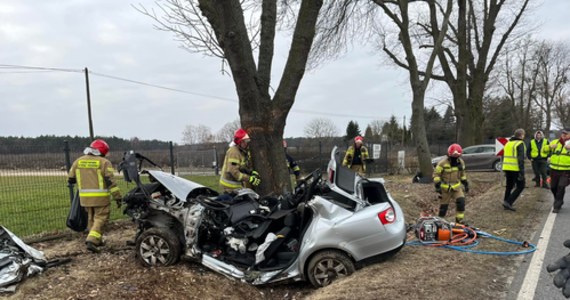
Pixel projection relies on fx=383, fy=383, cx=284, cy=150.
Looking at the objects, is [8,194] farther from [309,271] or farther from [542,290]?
[542,290]

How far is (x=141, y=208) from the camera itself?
512cm

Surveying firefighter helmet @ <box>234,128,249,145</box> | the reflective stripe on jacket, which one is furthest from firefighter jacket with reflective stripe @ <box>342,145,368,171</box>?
the reflective stripe on jacket

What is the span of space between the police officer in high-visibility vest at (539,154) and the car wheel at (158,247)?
11.1 m

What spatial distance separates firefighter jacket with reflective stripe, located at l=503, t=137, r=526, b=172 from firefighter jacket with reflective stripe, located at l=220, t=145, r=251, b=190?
18.9ft

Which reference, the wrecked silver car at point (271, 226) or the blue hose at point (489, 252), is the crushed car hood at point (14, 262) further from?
the blue hose at point (489, 252)

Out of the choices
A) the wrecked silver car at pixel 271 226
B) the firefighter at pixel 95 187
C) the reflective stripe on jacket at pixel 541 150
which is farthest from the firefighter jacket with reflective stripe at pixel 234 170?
the reflective stripe on jacket at pixel 541 150

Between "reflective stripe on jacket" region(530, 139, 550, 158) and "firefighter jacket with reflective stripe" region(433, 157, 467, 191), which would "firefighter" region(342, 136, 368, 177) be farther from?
"reflective stripe on jacket" region(530, 139, 550, 158)

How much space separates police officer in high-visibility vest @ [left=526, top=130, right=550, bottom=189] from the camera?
1138 centimetres

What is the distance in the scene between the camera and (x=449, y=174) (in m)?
7.03

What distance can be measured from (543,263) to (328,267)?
2.81 metres

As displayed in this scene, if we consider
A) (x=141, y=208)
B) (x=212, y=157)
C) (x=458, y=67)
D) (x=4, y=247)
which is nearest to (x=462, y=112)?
(x=458, y=67)

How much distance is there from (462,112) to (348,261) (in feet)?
58.3

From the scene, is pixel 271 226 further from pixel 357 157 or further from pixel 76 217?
pixel 357 157

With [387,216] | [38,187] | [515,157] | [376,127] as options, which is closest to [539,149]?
[515,157]
